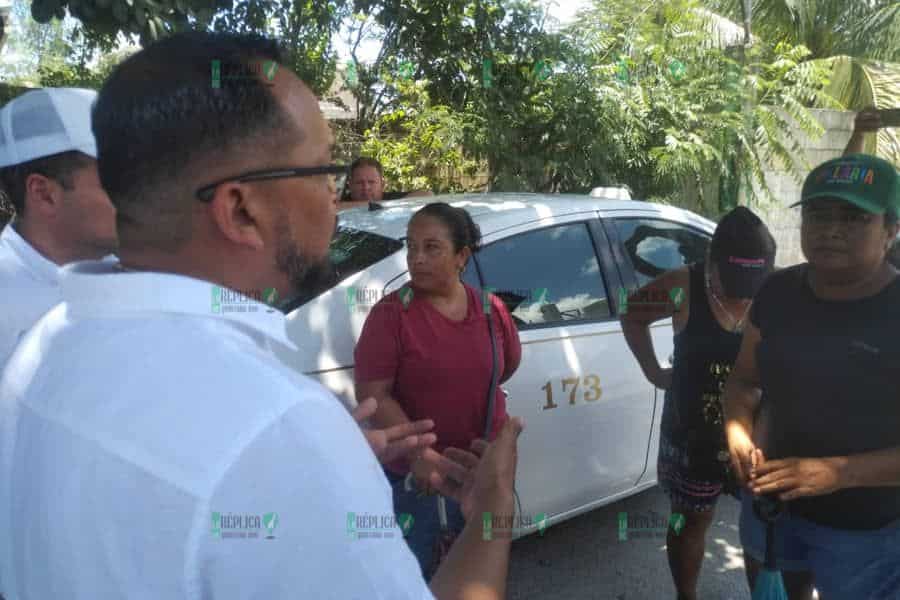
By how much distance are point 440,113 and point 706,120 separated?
9.52 ft

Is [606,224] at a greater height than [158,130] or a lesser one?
lesser

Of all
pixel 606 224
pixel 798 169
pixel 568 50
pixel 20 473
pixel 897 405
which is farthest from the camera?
pixel 798 169

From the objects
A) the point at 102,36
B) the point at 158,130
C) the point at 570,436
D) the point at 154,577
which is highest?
the point at 102,36

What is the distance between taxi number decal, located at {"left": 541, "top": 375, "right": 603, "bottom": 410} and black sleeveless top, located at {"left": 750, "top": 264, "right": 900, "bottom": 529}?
100cm

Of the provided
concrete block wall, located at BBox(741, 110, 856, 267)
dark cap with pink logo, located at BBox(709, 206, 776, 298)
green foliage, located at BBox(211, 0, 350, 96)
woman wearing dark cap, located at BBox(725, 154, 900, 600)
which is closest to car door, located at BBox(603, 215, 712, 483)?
dark cap with pink logo, located at BBox(709, 206, 776, 298)

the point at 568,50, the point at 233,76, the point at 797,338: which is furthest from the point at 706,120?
the point at 233,76

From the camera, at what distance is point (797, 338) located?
78.2 inches

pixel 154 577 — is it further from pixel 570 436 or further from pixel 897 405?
pixel 570 436

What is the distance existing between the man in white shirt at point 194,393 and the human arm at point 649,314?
199 cm

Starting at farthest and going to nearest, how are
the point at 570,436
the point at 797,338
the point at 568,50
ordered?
the point at 568,50
the point at 570,436
the point at 797,338

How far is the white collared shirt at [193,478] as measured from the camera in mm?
685

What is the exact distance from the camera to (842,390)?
190 cm

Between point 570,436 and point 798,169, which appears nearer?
point 570,436

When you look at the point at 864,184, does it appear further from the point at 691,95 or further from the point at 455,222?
the point at 691,95
